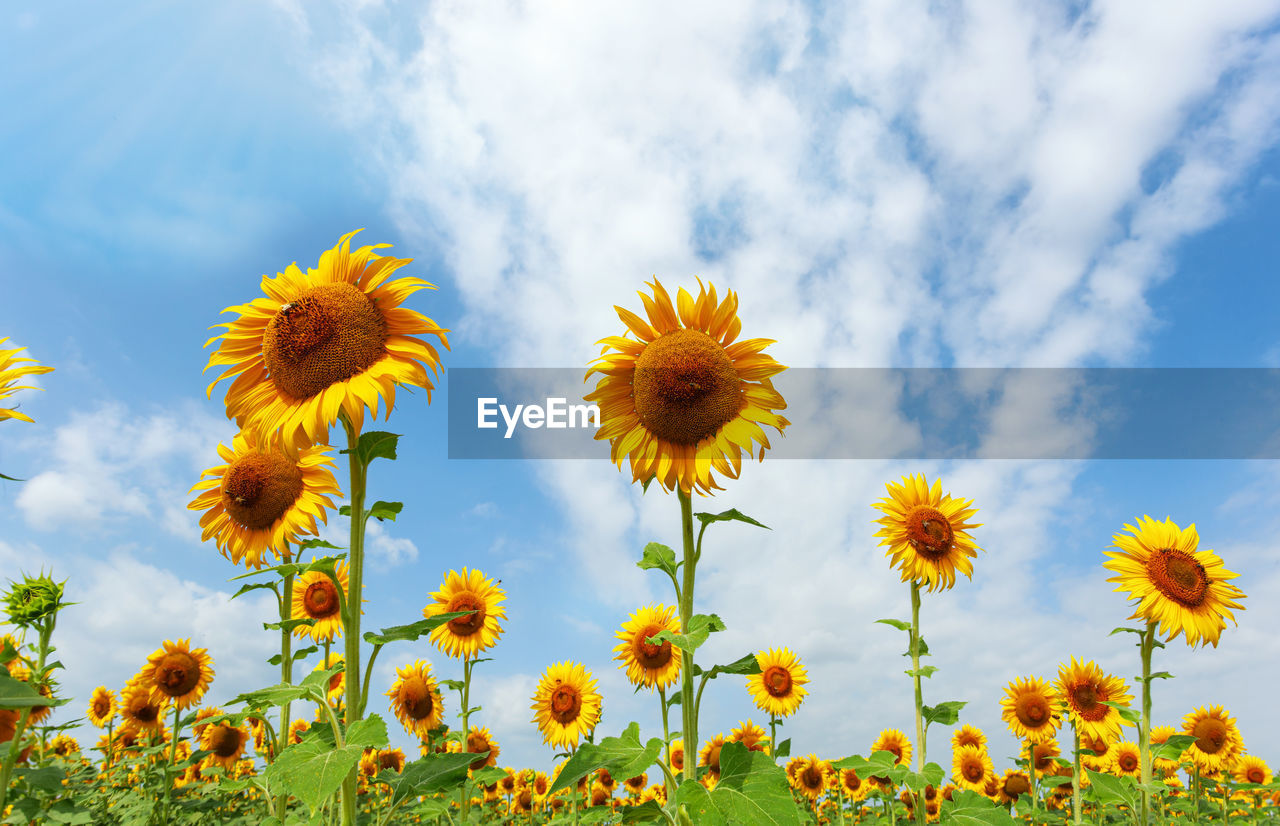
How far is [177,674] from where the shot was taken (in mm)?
8523

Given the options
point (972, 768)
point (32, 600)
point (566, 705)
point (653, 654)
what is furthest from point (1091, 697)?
point (32, 600)

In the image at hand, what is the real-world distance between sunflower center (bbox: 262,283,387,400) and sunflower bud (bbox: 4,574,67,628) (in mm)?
3018

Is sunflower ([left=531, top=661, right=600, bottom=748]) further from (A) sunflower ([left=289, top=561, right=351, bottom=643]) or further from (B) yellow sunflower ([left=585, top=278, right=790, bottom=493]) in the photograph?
(B) yellow sunflower ([left=585, top=278, right=790, bottom=493])

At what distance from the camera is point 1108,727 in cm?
845

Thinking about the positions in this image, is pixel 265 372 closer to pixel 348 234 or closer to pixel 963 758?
pixel 348 234

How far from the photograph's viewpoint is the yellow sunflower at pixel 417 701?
9.08 metres

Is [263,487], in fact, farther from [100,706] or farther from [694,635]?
[100,706]

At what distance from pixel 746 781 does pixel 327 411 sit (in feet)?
9.11

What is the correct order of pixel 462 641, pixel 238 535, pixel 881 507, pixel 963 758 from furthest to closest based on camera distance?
pixel 963 758
pixel 462 641
pixel 881 507
pixel 238 535

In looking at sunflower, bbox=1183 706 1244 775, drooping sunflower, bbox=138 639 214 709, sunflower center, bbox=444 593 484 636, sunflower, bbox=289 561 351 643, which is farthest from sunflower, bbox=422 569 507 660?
sunflower, bbox=1183 706 1244 775

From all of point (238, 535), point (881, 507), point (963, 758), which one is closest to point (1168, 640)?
point (881, 507)

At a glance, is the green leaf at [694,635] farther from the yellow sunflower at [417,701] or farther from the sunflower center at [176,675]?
the sunflower center at [176,675]

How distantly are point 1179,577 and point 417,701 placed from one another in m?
8.03

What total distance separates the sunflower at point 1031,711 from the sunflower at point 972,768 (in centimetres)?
234
